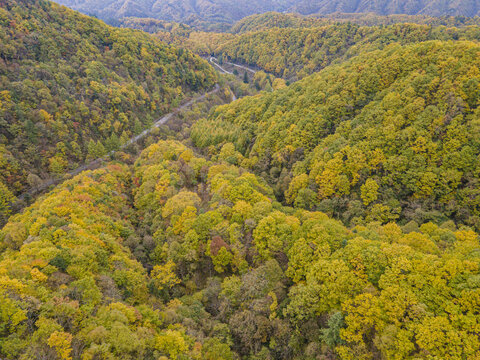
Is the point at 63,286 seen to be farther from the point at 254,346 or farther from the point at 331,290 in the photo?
the point at 331,290

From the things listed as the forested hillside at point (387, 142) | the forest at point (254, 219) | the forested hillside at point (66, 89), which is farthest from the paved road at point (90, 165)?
the forested hillside at point (387, 142)

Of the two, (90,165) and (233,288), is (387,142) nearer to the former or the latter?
(233,288)

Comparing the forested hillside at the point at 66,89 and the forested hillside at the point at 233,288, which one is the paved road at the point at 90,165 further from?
the forested hillside at the point at 233,288

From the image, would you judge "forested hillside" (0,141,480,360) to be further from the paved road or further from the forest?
the paved road

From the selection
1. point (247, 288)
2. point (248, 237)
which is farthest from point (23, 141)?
point (247, 288)

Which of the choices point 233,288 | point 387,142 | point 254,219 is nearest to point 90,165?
point 254,219
